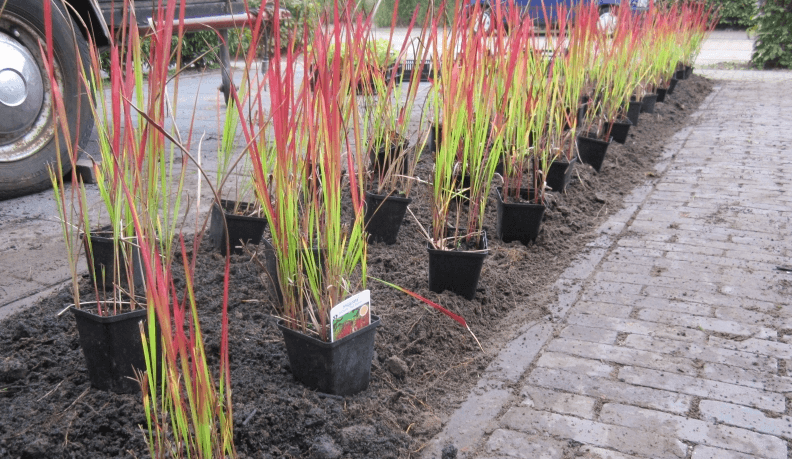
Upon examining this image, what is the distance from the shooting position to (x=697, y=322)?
7.82 ft

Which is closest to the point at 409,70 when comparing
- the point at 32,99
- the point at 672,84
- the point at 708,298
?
the point at 672,84

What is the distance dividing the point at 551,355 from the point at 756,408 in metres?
0.59

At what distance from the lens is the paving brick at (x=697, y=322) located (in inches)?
91.5

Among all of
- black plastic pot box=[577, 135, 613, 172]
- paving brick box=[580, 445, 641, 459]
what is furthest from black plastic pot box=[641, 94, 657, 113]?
Answer: paving brick box=[580, 445, 641, 459]

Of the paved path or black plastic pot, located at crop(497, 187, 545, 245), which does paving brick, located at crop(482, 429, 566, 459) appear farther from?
black plastic pot, located at crop(497, 187, 545, 245)

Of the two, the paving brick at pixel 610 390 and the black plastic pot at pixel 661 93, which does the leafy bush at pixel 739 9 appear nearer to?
the black plastic pot at pixel 661 93

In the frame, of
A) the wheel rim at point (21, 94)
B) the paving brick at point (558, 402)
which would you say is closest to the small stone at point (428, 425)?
the paving brick at point (558, 402)

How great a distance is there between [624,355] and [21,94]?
9.70ft

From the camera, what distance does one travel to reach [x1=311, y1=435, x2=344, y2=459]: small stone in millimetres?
Result: 1516

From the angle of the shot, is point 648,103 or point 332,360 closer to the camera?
point 332,360

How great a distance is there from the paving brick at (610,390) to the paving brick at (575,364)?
2 centimetres

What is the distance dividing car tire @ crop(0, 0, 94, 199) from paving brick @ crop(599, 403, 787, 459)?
2.71 m

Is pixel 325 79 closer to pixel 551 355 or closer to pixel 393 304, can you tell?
pixel 393 304

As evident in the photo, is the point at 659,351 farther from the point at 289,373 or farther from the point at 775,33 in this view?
the point at 775,33
